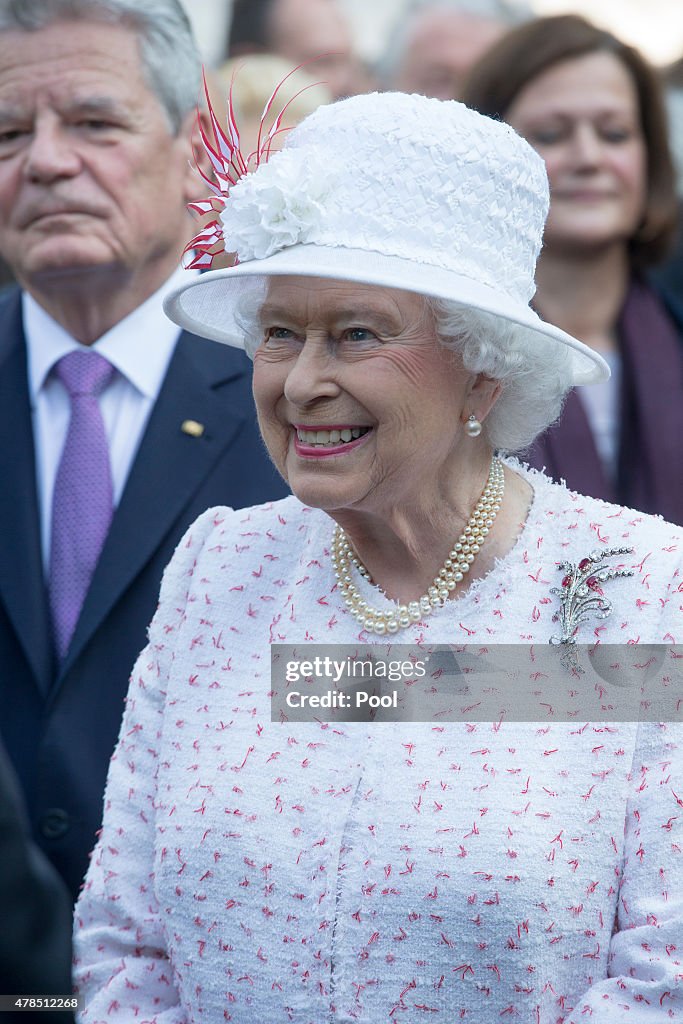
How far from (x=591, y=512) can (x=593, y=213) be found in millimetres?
1956

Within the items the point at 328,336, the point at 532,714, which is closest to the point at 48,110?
the point at 328,336

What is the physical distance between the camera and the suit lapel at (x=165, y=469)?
11.0ft

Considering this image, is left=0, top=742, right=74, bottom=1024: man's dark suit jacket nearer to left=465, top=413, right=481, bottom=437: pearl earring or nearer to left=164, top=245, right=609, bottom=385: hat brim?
left=164, top=245, right=609, bottom=385: hat brim

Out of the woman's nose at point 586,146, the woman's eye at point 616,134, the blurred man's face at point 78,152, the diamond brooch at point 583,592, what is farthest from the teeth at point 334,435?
the woman's eye at point 616,134

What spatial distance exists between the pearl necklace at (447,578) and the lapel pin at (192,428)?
0.94m

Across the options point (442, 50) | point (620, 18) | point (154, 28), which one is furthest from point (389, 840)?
point (620, 18)

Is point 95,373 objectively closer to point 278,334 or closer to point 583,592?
point 278,334

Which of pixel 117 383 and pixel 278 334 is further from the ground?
pixel 117 383

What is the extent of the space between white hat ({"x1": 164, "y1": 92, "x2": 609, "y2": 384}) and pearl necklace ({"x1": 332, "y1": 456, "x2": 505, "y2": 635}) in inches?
12.1

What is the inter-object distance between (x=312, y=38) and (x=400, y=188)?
14.2ft

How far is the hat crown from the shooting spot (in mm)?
2475

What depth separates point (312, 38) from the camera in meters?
6.54

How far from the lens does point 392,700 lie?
2.59 metres

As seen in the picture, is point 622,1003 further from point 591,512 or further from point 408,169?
point 408,169
